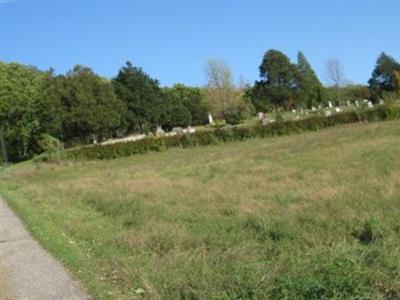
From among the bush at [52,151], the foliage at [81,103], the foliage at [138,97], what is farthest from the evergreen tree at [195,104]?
the bush at [52,151]

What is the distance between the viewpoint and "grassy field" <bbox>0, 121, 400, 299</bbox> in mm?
6633

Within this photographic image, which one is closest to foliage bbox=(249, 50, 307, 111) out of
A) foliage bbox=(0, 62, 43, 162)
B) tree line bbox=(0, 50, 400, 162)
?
tree line bbox=(0, 50, 400, 162)

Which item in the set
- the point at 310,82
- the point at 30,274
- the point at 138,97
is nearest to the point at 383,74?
the point at 310,82

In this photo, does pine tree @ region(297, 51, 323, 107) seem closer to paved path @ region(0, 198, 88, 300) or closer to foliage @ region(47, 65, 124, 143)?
foliage @ region(47, 65, 124, 143)

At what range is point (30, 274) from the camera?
28.8 feet

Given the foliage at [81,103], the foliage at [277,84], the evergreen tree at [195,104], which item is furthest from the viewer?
the evergreen tree at [195,104]

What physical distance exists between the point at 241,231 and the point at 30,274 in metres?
3.87

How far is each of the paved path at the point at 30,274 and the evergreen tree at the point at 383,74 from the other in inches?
3281

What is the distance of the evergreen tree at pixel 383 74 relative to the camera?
90500 mm

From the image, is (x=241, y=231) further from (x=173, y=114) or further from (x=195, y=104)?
(x=195, y=104)

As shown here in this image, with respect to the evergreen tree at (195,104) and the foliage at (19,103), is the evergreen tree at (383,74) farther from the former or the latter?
the foliage at (19,103)

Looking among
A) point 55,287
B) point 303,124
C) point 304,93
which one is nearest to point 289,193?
point 55,287

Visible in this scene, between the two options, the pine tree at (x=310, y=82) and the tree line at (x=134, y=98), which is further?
the pine tree at (x=310, y=82)

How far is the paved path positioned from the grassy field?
0.23 meters
